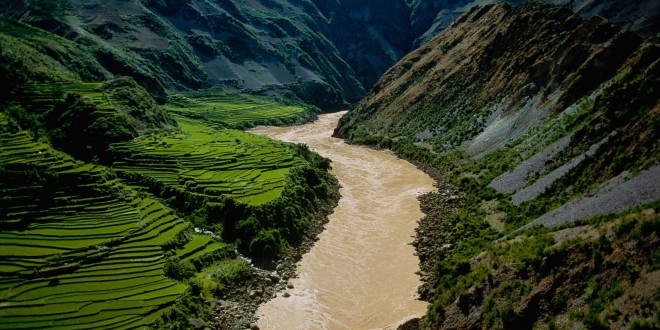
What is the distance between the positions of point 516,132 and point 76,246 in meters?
58.6

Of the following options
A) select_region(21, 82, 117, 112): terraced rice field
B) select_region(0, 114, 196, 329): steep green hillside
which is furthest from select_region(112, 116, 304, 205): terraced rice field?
select_region(21, 82, 117, 112): terraced rice field

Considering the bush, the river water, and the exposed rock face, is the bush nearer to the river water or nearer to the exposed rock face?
the river water

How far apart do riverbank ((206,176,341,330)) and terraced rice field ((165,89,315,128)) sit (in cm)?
8562

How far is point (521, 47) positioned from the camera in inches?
3610

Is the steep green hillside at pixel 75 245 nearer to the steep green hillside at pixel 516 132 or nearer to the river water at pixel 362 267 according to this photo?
the river water at pixel 362 267

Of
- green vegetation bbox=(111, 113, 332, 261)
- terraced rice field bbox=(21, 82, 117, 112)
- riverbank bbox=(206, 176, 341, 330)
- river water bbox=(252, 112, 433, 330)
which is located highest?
terraced rice field bbox=(21, 82, 117, 112)

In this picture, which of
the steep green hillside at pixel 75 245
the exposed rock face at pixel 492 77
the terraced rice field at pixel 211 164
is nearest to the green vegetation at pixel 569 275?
the steep green hillside at pixel 75 245

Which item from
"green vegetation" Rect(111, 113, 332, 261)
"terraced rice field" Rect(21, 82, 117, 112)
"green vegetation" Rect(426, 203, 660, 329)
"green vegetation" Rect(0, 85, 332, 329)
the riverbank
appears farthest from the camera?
"terraced rice field" Rect(21, 82, 117, 112)

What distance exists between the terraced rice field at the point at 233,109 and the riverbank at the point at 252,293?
85.6 m

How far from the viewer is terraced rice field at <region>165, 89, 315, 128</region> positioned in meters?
134

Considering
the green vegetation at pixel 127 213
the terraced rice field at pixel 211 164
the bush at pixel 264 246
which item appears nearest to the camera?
the green vegetation at pixel 127 213

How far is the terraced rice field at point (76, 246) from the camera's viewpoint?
32062 mm

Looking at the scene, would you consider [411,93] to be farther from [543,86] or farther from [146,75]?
[146,75]

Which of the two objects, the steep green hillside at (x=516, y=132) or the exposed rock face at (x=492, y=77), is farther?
the exposed rock face at (x=492, y=77)
